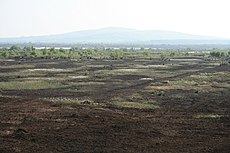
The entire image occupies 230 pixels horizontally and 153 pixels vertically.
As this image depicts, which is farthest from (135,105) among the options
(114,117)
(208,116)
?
(208,116)

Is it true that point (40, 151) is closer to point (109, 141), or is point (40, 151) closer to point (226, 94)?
point (109, 141)

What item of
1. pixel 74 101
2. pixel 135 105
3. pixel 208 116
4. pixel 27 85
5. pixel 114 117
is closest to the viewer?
pixel 114 117

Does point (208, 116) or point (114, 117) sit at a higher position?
point (114, 117)

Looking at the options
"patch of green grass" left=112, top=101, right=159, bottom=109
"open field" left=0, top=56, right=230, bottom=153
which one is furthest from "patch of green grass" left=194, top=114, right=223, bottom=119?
"patch of green grass" left=112, top=101, right=159, bottom=109

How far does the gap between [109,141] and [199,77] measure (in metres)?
41.2

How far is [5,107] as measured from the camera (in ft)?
109

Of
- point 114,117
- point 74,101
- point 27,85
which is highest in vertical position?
point 114,117

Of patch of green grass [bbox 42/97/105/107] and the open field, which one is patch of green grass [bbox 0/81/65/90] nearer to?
the open field

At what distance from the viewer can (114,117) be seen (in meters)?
29.5

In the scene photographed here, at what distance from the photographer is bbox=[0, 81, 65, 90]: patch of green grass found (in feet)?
153

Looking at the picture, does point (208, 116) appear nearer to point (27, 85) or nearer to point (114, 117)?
point (114, 117)

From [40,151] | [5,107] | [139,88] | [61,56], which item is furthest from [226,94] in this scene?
[61,56]

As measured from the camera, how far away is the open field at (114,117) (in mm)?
22203

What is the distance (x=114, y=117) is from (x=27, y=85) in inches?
866
